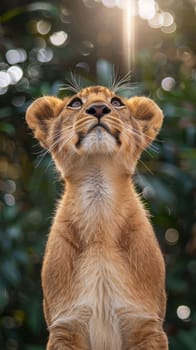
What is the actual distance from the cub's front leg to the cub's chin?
358 millimetres

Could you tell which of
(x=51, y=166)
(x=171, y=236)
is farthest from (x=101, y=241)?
(x=171, y=236)

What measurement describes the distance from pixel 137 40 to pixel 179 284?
2477 mm

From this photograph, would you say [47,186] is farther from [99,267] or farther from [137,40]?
[99,267]

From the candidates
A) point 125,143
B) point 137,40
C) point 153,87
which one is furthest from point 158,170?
point 125,143

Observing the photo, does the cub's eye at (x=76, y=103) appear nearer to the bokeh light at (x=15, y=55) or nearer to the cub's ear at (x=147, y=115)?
the cub's ear at (x=147, y=115)

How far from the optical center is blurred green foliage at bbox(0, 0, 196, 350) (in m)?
6.13

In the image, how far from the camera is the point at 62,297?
3.23 meters

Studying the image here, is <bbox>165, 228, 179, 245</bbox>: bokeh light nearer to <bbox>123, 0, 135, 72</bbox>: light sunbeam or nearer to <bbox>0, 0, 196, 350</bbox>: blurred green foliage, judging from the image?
<bbox>0, 0, 196, 350</bbox>: blurred green foliage

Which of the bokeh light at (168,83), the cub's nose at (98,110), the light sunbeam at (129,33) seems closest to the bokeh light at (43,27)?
the light sunbeam at (129,33)

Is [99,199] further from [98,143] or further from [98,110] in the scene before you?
[98,110]

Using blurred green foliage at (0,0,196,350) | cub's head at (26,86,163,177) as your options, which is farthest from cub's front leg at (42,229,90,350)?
blurred green foliage at (0,0,196,350)

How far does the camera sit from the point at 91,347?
3186 millimetres

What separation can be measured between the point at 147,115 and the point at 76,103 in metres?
0.31

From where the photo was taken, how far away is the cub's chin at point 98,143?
10.5ft
